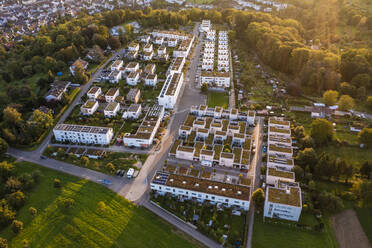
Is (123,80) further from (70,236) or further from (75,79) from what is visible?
(70,236)

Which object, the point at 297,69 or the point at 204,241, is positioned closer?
the point at 204,241

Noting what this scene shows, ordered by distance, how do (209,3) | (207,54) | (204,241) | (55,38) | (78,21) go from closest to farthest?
(204,241) < (207,54) < (55,38) < (78,21) < (209,3)

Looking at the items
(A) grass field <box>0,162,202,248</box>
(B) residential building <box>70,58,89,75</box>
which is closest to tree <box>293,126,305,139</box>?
(A) grass field <box>0,162,202,248</box>

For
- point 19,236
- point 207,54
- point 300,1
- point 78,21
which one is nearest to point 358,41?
point 300,1

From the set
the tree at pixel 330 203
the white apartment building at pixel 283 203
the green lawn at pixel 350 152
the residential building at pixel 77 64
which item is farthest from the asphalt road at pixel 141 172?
the green lawn at pixel 350 152

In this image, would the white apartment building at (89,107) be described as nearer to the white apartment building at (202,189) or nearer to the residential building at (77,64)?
the residential building at (77,64)

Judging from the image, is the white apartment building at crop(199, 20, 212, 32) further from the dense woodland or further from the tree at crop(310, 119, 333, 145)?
the tree at crop(310, 119, 333, 145)

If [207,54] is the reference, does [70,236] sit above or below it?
below

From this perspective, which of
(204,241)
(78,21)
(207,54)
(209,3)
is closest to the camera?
(204,241)
